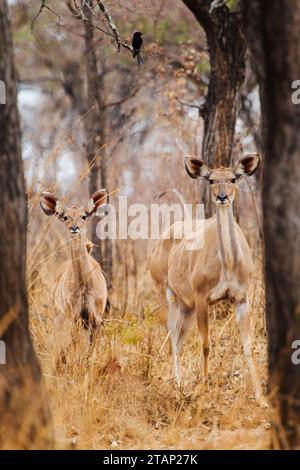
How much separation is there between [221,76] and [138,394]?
15.5 ft

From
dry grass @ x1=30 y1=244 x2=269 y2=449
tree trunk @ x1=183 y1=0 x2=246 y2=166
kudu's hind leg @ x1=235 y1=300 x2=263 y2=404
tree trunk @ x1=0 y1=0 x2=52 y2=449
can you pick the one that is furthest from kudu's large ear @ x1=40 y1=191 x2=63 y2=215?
tree trunk @ x1=0 y1=0 x2=52 y2=449

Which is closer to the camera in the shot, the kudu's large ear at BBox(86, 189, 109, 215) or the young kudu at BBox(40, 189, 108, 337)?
the young kudu at BBox(40, 189, 108, 337)

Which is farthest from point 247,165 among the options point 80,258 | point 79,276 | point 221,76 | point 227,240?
point 221,76

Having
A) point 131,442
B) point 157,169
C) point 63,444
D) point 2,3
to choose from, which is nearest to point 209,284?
point 131,442

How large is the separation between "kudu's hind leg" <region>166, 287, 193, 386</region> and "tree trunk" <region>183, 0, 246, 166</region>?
72.4 inches

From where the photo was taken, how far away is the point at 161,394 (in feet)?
23.8

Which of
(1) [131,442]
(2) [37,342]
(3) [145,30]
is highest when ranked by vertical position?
(3) [145,30]

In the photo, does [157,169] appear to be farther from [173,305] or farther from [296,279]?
[296,279]

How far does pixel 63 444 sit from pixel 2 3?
8.00 feet

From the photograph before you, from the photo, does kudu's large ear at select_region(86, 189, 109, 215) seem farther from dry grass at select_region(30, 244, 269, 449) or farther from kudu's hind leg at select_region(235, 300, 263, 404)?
kudu's hind leg at select_region(235, 300, 263, 404)

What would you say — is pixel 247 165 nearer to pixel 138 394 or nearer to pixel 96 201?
pixel 96 201

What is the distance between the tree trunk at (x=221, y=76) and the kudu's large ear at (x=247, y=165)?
242 cm

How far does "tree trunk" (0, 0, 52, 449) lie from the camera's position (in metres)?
4.68

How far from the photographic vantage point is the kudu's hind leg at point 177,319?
9.24 m
